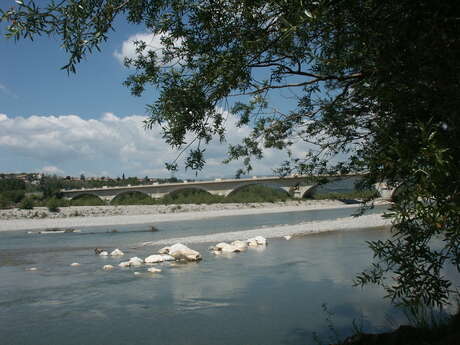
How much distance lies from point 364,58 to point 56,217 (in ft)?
156

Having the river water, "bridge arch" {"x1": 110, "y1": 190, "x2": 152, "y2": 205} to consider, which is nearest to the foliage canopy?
the river water

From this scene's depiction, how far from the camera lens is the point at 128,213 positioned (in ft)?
173

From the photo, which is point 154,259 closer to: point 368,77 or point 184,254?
point 184,254

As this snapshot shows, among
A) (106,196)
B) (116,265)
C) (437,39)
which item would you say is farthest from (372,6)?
(106,196)

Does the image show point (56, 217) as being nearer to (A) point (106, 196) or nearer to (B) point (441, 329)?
(A) point (106, 196)

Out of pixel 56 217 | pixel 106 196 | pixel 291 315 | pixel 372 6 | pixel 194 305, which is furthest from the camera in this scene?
pixel 106 196

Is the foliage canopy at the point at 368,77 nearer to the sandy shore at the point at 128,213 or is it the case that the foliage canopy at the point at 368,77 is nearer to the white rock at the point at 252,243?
the white rock at the point at 252,243

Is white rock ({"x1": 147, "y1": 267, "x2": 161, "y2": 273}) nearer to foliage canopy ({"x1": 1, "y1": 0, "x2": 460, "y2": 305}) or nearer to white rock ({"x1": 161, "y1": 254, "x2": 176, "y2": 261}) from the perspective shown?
white rock ({"x1": 161, "y1": 254, "x2": 176, "y2": 261})

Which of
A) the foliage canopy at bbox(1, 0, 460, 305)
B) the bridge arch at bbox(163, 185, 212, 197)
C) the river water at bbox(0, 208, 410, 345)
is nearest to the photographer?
the foliage canopy at bbox(1, 0, 460, 305)

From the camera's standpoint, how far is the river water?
21.7 ft

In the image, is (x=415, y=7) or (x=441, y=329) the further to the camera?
(x=441, y=329)

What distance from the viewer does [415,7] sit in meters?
2.82

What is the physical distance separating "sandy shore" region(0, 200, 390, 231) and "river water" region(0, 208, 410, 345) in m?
27.2

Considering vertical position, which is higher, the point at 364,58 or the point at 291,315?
the point at 364,58
